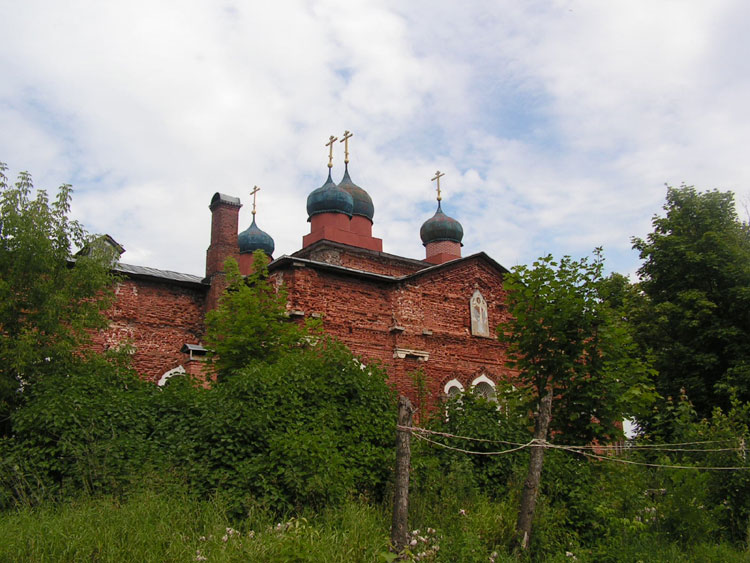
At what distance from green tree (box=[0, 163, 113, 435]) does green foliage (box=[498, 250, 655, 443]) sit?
246 inches

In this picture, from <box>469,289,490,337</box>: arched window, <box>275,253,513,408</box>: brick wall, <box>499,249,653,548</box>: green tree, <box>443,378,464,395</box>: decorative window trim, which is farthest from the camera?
<box>469,289,490,337</box>: arched window

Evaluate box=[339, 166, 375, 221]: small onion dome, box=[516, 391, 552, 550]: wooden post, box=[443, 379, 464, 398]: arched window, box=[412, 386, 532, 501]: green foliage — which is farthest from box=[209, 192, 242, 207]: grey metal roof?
box=[516, 391, 552, 550]: wooden post

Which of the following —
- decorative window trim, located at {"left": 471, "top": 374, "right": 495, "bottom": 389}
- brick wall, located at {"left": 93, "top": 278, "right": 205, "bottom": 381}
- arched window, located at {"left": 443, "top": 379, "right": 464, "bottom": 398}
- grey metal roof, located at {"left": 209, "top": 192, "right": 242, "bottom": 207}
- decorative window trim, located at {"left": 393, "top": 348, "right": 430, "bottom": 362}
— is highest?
grey metal roof, located at {"left": 209, "top": 192, "right": 242, "bottom": 207}

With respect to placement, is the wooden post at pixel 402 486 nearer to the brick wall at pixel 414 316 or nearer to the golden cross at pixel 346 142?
the brick wall at pixel 414 316

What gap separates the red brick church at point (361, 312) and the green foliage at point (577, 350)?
18.3 ft

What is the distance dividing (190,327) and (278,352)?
20.7 feet

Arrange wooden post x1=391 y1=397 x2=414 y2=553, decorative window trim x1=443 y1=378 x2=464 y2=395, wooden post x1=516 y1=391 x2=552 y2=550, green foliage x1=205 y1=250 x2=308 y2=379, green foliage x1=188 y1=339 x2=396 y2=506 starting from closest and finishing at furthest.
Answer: wooden post x1=391 y1=397 x2=414 y2=553, wooden post x1=516 y1=391 x2=552 y2=550, green foliage x1=188 y1=339 x2=396 y2=506, green foliage x1=205 y1=250 x2=308 y2=379, decorative window trim x1=443 y1=378 x2=464 y2=395

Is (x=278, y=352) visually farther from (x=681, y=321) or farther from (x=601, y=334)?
(x=681, y=321)

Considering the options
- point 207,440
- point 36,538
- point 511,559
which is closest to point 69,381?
point 207,440

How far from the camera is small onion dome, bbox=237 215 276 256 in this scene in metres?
28.4

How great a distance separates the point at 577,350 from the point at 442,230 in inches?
637

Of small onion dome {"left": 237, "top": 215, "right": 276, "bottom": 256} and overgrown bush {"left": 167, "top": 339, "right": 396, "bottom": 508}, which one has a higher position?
small onion dome {"left": 237, "top": 215, "right": 276, "bottom": 256}

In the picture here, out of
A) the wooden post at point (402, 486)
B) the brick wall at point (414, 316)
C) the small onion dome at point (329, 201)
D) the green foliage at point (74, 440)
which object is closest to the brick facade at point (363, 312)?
the brick wall at point (414, 316)

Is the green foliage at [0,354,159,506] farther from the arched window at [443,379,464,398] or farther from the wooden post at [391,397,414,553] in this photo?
the arched window at [443,379,464,398]
